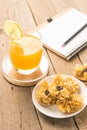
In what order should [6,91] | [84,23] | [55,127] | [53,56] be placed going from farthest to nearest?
[84,23] → [53,56] → [6,91] → [55,127]

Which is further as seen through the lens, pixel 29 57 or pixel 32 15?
pixel 32 15

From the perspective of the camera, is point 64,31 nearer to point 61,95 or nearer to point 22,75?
point 22,75

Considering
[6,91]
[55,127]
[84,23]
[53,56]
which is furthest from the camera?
[84,23]

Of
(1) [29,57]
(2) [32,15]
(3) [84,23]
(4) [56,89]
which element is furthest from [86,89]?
(2) [32,15]

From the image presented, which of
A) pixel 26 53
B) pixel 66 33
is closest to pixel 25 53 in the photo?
pixel 26 53

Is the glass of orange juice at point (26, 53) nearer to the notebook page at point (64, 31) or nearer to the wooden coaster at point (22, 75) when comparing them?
the wooden coaster at point (22, 75)

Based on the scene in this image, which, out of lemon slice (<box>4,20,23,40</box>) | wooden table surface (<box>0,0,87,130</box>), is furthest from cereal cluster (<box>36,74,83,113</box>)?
lemon slice (<box>4,20,23,40</box>)

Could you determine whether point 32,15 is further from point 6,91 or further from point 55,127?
point 55,127
